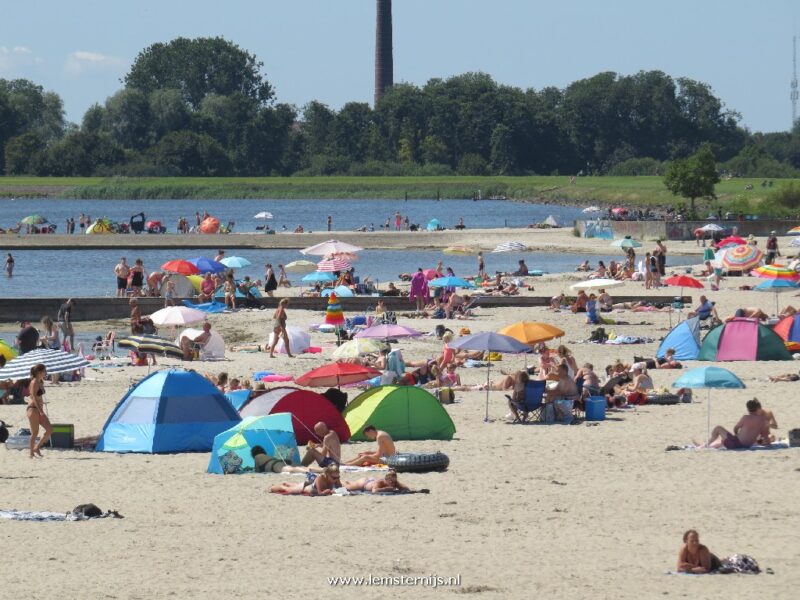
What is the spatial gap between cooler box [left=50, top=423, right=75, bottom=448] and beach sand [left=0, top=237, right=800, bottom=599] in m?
0.29

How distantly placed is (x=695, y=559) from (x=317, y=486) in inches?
173

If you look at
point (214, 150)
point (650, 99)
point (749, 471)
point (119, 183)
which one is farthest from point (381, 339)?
point (650, 99)

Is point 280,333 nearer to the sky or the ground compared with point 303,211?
nearer to the sky

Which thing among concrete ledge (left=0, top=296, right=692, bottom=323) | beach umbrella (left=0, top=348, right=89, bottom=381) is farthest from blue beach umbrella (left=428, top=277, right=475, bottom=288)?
beach umbrella (left=0, top=348, right=89, bottom=381)

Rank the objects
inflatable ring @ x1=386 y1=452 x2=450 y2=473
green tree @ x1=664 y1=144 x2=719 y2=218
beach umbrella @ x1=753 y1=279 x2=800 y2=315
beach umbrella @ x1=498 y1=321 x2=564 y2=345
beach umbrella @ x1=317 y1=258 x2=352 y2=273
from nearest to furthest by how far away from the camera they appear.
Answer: inflatable ring @ x1=386 y1=452 x2=450 y2=473 < beach umbrella @ x1=498 y1=321 x2=564 y2=345 < beach umbrella @ x1=753 y1=279 x2=800 y2=315 < beach umbrella @ x1=317 y1=258 x2=352 y2=273 < green tree @ x1=664 y1=144 x2=719 y2=218

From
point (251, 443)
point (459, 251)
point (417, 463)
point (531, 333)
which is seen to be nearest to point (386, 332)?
point (531, 333)

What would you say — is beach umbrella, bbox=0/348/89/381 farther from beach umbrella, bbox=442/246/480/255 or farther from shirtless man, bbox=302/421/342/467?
beach umbrella, bbox=442/246/480/255

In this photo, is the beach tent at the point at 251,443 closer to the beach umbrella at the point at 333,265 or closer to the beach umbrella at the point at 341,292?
the beach umbrella at the point at 341,292

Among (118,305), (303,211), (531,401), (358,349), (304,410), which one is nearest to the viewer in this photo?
(304,410)

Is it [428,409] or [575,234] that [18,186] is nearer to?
[575,234]

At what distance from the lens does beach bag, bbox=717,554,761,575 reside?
1192 centimetres

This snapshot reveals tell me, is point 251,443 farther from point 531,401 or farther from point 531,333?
point 531,333

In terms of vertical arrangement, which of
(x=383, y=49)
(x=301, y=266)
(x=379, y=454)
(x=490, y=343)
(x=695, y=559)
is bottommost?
(x=301, y=266)

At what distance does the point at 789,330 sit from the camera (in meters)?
26.4
